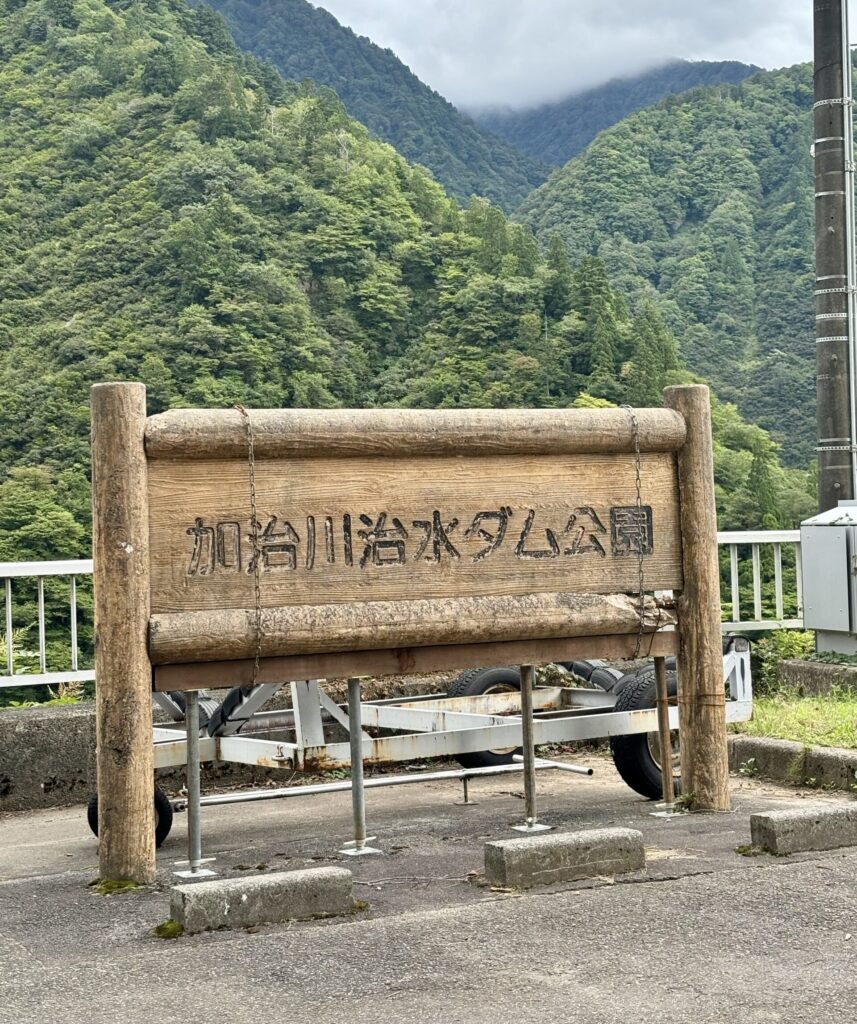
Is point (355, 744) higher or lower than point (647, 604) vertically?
lower

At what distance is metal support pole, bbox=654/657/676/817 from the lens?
19.1 feet

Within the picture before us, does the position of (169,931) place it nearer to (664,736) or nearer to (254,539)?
(254,539)

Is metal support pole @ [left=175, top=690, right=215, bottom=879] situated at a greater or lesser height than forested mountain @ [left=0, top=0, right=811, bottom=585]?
lesser

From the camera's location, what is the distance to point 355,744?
16.8 ft

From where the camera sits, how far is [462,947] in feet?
12.5

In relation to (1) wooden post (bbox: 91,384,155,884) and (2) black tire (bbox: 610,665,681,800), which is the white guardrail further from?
(2) black tire (bbox: 610,665,681,800)

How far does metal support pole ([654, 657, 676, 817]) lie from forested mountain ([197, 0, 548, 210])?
11642cm

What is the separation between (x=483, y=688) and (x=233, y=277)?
7198 cm

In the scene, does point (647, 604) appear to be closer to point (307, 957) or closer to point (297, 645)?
point (297, 645)

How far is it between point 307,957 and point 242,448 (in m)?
1.93

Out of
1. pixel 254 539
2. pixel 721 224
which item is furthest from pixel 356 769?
pixel 721 224

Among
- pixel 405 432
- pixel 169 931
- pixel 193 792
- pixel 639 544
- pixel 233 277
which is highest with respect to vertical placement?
pixel 233 277

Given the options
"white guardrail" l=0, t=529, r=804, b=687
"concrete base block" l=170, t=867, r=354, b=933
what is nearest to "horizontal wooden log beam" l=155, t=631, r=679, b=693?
"concrete base block" l=170, t=867, r=354, b=933

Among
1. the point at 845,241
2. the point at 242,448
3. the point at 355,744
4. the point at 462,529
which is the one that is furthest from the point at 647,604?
the point at 845,241
